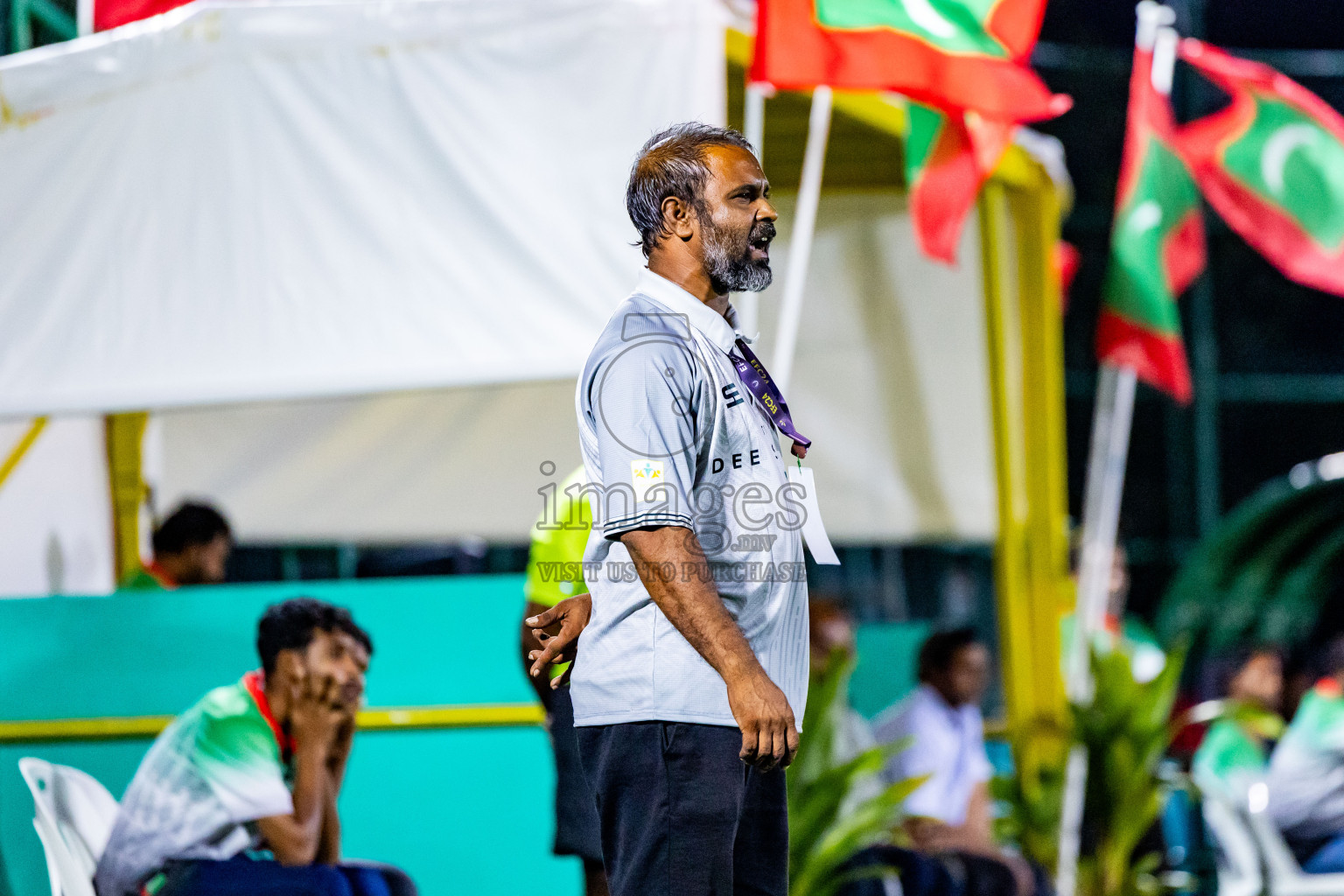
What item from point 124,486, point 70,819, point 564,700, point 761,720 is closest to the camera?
point 761,720

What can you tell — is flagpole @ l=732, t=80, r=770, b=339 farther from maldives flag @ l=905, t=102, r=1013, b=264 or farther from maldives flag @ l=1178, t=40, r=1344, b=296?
maldives flag @ l=1178, t=40, r=1344, b=296

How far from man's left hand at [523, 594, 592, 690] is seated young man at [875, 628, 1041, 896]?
3.84 metres

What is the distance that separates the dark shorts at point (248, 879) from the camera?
4254 mm

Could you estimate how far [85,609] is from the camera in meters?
4.92

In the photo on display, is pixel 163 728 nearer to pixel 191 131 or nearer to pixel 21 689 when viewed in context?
pixel 21 689

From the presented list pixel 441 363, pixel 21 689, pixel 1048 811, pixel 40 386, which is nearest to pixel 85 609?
pixel 21 689

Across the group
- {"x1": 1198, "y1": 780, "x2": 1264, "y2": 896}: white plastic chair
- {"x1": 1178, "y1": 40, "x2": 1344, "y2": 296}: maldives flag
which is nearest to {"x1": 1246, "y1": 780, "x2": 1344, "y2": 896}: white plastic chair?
{"x1": 1198, "y1": 780, "x2": 1264, "y2": 896}: white plastic chair

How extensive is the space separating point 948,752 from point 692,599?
15.4 ft

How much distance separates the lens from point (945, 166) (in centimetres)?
567

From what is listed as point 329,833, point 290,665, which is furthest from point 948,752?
point 290,665

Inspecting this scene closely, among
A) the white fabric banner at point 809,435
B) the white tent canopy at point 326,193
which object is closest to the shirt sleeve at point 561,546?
the white tent canopy at point 326,193

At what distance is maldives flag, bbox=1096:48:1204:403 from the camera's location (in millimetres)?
7766

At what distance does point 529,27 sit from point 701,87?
55 centimetres

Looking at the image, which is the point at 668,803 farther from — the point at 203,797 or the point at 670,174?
the point at 203,797
